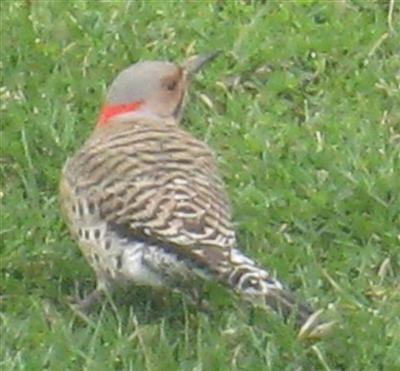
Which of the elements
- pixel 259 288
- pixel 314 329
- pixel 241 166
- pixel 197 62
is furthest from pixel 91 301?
pixel 197 62

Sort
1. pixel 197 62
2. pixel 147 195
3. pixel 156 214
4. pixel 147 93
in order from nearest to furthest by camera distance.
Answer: pixel 156 214 < pixel 147 195 < pixel 147 93 < pixel 197 62

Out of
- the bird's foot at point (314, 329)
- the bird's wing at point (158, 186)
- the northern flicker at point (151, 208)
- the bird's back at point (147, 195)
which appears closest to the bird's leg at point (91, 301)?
the northern flicker at point (151, 208)

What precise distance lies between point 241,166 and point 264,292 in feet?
3.98

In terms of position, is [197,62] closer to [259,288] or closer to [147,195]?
[147,195]

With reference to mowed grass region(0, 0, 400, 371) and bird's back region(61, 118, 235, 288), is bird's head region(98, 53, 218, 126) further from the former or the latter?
mowed grass region(0, 0, 400, 371)

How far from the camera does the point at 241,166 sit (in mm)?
7207

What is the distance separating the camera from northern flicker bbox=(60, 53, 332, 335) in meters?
6.10

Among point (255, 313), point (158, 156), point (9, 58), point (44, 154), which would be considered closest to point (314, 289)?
point (255, 313)

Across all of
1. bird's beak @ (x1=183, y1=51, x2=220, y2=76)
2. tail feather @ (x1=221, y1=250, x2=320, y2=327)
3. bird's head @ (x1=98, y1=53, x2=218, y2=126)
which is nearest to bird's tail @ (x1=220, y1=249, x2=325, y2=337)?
tail feather @ (x1=221, y1=250, x2=320, y2=327)

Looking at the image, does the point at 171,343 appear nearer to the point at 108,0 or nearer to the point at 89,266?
the point at 89,266

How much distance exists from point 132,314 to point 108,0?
2.16 meters

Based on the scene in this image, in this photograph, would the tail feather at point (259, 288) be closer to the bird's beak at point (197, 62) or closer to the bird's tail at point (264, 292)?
the bird's tail at point (264, 292)

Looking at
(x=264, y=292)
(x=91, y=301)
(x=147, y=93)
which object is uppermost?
(x=147, y=93)

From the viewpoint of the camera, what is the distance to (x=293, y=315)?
612 cm
